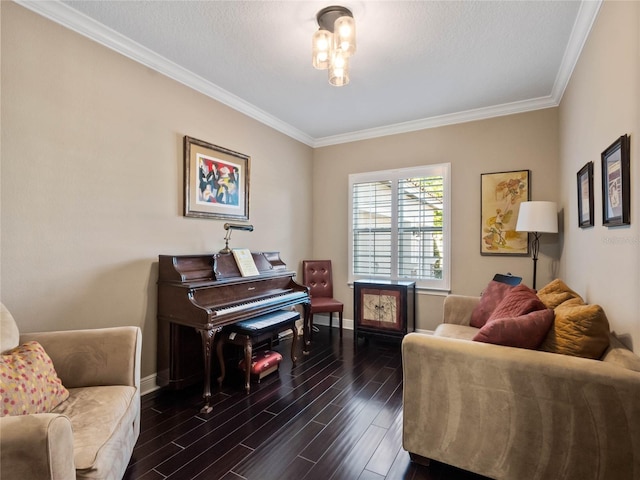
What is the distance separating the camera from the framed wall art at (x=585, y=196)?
84.5 inches

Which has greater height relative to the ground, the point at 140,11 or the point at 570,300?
the point at 140,11

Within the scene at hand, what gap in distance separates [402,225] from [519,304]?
2.32 metres

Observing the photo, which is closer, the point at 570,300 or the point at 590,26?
the point at 570,300

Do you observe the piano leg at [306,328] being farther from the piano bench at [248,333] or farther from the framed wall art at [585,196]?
the framed wall art at [585,196]

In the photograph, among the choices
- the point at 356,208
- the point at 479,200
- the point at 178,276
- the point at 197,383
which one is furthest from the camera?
the point at 356,208

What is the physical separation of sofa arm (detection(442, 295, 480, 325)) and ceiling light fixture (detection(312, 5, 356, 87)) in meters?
2.27

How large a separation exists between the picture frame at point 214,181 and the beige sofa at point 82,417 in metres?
1.44

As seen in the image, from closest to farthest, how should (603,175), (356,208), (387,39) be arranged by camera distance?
(603,175) → (387,39) → (356,208)

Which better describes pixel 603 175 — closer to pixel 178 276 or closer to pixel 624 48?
pixel 624 48

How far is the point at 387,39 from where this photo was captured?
7.89ft

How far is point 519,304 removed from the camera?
202cm

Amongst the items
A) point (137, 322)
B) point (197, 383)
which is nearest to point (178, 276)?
point (137, 322)

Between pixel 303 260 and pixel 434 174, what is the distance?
2.13 metres

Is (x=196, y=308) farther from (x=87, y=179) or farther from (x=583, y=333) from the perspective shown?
(x=583, y=333)
